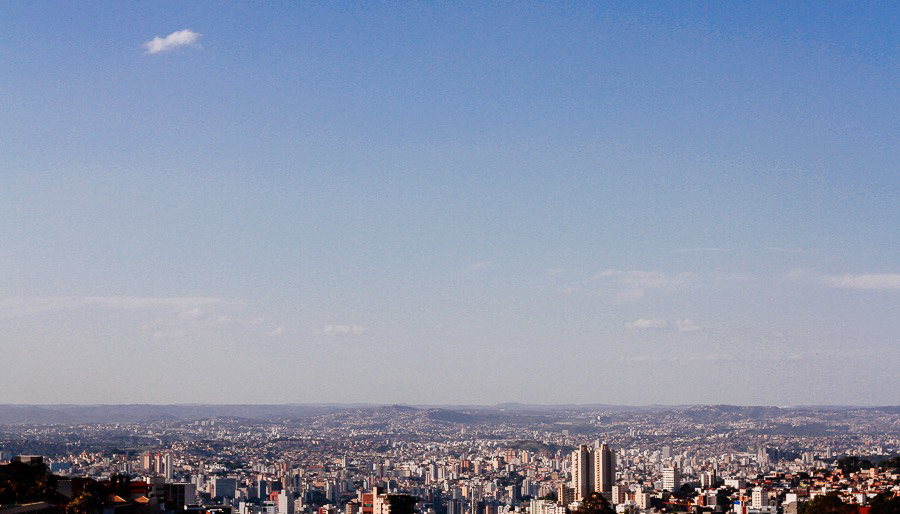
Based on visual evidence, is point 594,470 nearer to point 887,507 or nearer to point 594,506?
point 594,506

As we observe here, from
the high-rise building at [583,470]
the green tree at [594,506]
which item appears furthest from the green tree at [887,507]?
the high-rise building at [583,470]

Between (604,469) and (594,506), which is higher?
(594,506)

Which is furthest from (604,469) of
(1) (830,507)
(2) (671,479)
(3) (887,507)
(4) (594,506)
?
(3) (887,507)

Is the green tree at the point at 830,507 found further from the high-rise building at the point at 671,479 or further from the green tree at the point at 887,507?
the high-rise building at the point at 671,479

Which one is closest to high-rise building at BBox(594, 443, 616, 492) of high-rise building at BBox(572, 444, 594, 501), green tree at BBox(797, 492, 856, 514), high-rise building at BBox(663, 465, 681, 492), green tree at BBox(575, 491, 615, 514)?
high-rise building at BBox(572, 444, 594, 501)

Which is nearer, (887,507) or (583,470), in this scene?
(887,507)

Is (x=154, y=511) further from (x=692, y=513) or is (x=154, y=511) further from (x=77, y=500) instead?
(x=692, y=513)

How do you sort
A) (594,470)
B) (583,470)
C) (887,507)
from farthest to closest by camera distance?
(594,470) → (583,470) → (887,507)

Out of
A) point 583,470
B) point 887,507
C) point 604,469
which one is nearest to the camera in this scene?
point 887,507

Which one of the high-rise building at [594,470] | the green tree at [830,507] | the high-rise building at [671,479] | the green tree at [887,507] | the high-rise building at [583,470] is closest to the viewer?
the green tree at [887,507]

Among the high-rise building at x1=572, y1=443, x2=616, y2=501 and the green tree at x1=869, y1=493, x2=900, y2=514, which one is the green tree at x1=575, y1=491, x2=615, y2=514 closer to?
the green tree at x1=869, y1=493, x2=900, y2=514

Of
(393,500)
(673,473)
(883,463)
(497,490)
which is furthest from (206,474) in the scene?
(393,500)
